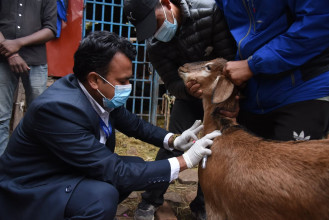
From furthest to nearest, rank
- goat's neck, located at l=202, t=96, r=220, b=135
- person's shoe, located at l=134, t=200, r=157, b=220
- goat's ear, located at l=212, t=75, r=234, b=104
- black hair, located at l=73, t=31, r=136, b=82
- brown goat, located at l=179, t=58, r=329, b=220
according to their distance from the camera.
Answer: person's shoe, located at l=134, t=200, r=157, b=220
goat's neck, located at l=202, t=96, r=220, b=135
goat's ear, located at l=212, t=75, r=234, b=104
black hair, located at l=73, t=31, r=136, b=82
brown goat, located at l=179, t=58, r=329, b=220

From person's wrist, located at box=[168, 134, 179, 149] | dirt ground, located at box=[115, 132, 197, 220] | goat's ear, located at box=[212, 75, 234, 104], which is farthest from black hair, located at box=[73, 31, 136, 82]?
dirt ground, located at box=[115, 132, 197, 220]

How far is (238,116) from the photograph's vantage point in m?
3.35

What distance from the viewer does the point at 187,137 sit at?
3289 mm

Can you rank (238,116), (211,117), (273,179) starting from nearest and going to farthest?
(273,179) < (211,117) < (238,116)

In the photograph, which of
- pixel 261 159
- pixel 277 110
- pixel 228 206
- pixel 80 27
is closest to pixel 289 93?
pixel 277 110

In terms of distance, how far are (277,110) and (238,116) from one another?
666 mm

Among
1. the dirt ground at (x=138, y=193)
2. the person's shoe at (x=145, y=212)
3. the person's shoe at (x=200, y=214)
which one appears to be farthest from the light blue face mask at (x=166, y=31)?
the dirt ground at (x=138, y=193)

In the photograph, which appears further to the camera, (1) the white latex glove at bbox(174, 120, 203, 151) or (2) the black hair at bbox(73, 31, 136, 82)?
(1) the white latex glove at bbox(174, 120, 203, 151)

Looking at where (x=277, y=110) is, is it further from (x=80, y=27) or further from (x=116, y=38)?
(x=80, y=27)

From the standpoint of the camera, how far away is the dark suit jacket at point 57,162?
258 cm

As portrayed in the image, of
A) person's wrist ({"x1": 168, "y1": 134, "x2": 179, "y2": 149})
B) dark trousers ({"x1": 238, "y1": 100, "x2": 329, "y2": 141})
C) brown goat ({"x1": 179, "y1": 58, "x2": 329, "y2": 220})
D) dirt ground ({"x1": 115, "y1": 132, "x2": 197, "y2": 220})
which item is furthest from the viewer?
dirt ground ({"x1": 115, "y1": 132, "x2": 197, "y2": 220})

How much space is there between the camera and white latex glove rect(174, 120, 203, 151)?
10.6 feet

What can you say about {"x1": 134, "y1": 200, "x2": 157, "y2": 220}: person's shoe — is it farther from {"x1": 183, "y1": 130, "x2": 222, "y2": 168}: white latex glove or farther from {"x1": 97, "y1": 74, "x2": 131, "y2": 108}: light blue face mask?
{"x1": 97, "y1": 74, "x2": 131, "y2": 108}: light blue face mask

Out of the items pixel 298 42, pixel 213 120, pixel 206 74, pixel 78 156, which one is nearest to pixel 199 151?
pixel 213 120
